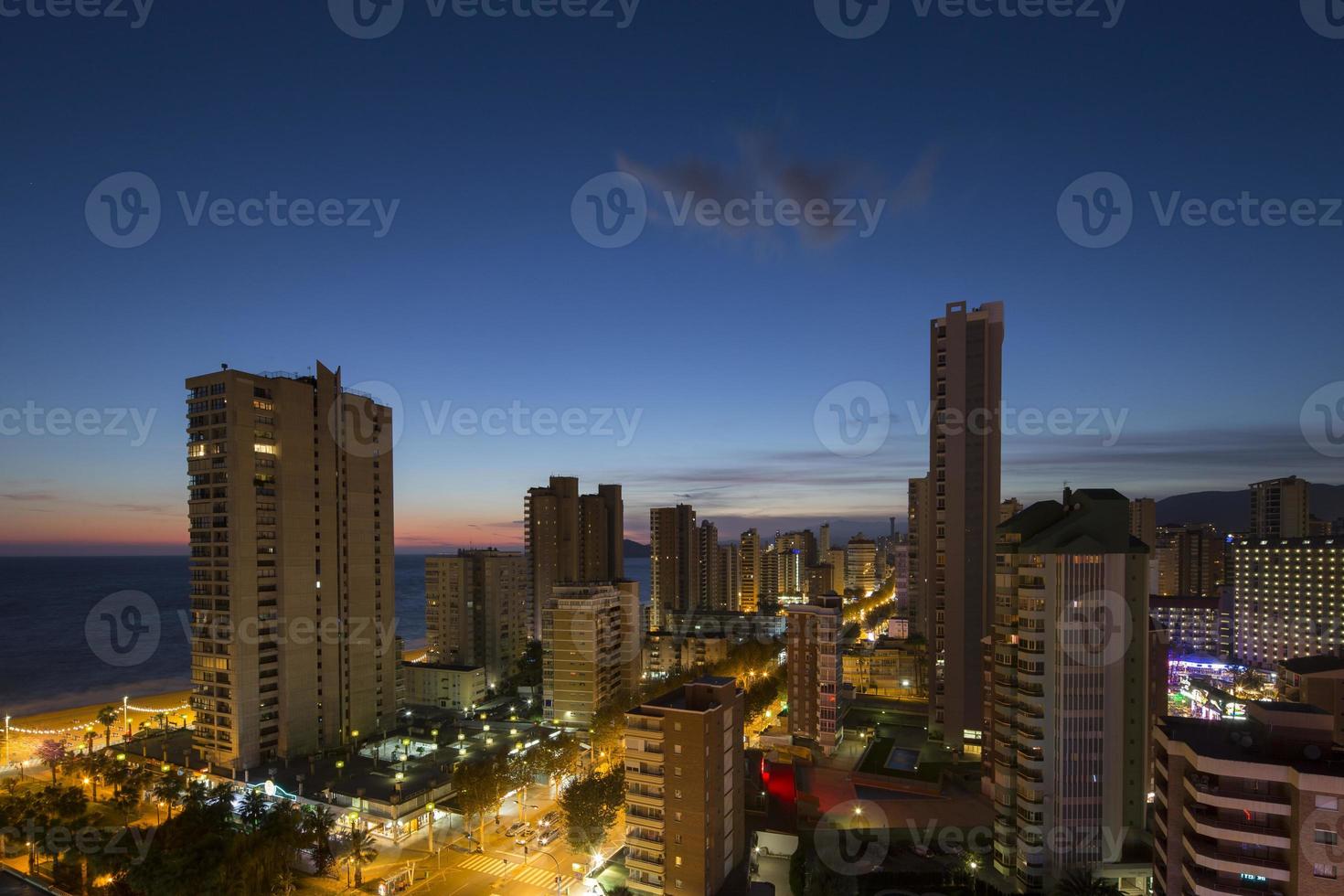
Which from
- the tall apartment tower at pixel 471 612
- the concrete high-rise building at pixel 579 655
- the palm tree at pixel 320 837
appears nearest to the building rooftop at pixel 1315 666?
the concrete high-rise building at pixel 579 655

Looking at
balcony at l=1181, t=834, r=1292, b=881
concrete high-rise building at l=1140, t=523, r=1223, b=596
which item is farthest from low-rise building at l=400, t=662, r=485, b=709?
concrete high-rise building at l=1140, t=523, r=1223, b=596

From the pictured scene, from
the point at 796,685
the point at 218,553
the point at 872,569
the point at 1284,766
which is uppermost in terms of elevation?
the point at 218,553

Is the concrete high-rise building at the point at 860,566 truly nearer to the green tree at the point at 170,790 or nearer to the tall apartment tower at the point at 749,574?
the tall apartment tower at the point at 749,574

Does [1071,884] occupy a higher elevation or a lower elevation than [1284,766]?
lower

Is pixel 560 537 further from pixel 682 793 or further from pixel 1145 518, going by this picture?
pixel 1145 518

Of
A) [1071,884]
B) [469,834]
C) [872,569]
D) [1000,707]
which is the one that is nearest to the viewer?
[1071,884]

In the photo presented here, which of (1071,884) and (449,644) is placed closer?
(1071,884)

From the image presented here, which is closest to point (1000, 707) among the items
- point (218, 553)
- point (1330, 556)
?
point (218, 553)

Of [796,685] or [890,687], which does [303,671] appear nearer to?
[796,685]
